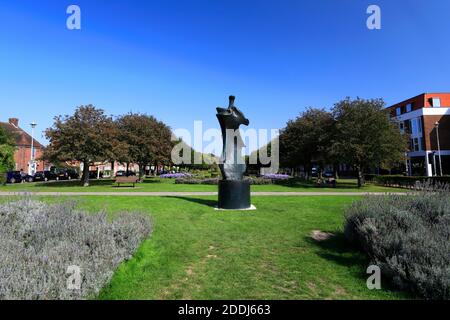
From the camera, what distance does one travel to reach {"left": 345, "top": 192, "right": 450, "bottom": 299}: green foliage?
14.0 ft

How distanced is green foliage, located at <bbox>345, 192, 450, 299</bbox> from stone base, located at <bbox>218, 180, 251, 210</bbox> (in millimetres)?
4975

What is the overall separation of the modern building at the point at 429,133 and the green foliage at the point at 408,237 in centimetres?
4650

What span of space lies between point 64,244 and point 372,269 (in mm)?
5258

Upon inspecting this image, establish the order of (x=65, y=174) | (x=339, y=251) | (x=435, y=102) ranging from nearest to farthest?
(x=339, y=251) < (x=65, y=174) < (x=435, y=102)

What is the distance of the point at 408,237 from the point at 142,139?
103 ft

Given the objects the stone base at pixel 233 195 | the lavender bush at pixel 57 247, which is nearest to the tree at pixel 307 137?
the stone base at pixel 233 195

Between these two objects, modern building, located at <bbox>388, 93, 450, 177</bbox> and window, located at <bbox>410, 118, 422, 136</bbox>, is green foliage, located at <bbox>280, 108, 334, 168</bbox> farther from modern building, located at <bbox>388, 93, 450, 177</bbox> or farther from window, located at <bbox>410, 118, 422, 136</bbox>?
window, located at <bbox>410, 118, 422, 136</bbox>

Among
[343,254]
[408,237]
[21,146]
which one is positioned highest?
[21,146]

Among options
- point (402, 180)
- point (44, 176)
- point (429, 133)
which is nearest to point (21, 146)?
point (44, 176)

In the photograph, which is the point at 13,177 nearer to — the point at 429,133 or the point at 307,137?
the point at 307,137

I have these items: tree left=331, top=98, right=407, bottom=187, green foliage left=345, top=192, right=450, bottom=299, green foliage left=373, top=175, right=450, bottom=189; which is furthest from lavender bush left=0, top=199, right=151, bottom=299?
green foliage left=373, top=175, right=450, bottom=189

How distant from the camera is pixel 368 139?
27328 millimetres
